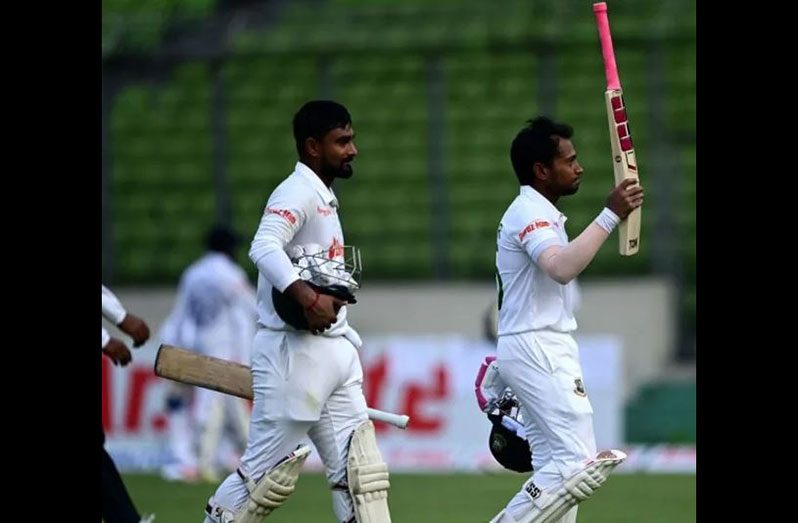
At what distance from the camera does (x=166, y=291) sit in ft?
66.0

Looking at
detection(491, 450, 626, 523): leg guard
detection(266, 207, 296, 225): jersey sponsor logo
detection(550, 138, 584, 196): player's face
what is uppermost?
detection(550, 138, 584, 196): player's face

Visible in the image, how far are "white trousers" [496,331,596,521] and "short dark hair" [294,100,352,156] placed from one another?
4.23 feet

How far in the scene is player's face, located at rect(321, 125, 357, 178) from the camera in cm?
852

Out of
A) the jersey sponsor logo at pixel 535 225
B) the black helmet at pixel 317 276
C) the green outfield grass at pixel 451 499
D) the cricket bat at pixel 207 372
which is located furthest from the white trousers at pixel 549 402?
the green outfield grass at pixel 451 499

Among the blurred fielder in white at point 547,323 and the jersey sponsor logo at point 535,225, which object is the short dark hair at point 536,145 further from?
the jersey sponsor logo at point 535,225

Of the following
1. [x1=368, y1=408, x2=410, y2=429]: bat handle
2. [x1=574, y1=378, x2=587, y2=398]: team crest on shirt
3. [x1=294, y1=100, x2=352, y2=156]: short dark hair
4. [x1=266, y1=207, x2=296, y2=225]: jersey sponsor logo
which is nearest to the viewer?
[x1=266, y1=207, x2=296, y2=225]: jersey sponsor logo

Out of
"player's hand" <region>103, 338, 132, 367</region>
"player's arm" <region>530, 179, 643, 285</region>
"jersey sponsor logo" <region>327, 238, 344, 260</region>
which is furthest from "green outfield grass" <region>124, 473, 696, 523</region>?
"player's arm" <region>530, 179, 643, 285</region>

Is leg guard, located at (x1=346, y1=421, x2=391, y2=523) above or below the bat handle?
below

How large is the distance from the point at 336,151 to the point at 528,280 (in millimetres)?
1084

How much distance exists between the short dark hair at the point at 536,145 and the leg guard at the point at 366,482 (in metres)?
1.47

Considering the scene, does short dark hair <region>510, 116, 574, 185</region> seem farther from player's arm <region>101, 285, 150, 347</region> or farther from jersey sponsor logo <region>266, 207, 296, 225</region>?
player's arm <region>101, 285, 150, 347</region>

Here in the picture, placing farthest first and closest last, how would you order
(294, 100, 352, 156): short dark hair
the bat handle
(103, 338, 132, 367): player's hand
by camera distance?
1. (103, 338, 132, 367): player's hand
2. the bat handle
3. (294, 100, 352, 156): short dark hair

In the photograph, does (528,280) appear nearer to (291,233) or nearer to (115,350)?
(291,233)
